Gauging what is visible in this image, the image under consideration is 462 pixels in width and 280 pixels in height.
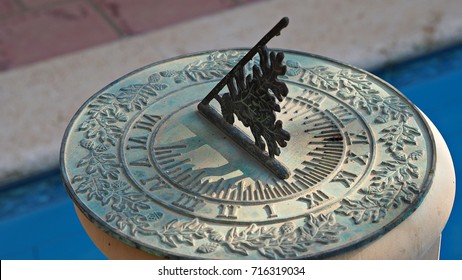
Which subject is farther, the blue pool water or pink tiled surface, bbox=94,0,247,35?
pink tiled surface, bbox=94,0,247,35

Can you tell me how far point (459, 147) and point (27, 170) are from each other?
4.52 feet

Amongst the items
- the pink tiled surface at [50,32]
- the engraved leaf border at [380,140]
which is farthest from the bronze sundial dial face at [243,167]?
the pink tiled surface at [50,32]

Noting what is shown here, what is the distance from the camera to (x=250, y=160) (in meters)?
1.81

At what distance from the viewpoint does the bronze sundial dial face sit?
163 centimetres

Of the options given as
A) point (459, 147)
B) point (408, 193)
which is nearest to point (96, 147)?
point (408, 193)

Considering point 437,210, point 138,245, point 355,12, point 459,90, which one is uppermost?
point 355,12

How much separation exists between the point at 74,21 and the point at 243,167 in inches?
68.1

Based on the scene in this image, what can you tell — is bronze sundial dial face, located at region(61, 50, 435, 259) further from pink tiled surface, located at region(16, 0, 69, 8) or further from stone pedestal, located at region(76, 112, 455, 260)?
pink tiled surface, located at region(16, 0, 69, 8)

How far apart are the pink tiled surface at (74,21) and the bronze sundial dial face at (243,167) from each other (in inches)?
48.6

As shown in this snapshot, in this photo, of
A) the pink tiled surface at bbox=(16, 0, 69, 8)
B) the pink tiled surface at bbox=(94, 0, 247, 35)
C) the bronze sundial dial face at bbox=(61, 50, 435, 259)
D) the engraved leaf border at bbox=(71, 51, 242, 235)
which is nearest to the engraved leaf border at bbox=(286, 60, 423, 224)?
the bronze sundial dial face at bbox=(61, 50, 435, 259)

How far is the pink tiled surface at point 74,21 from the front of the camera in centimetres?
323

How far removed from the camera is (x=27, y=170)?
2730mm

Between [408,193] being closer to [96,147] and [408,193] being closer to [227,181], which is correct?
[227,181]
